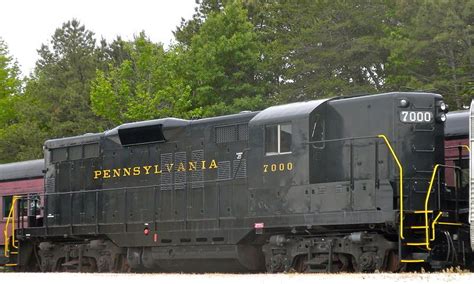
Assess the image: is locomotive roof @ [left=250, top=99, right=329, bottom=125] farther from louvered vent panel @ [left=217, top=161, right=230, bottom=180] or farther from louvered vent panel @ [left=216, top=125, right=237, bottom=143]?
louvered vent panel @ [left=217, top=161, right=230, bottom=180]

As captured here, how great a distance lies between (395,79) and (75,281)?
26.2m

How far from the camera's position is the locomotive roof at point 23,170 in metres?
28.5

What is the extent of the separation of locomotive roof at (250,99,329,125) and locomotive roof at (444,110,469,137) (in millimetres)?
2884

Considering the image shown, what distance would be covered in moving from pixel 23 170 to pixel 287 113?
1321cm

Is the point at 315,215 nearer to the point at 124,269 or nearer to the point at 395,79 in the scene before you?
the point at 124,269

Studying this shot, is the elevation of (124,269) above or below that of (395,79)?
below

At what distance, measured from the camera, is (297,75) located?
45.0 m

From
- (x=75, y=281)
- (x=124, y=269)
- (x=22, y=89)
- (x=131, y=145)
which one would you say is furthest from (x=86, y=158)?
(x=22, y=89)

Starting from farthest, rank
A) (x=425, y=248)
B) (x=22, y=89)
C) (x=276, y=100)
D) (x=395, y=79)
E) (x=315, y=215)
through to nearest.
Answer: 1. (x=22, y=89)
2. (x=276, y=100)
3. (x=395, y=79)
4. (x=315, y=215)
5. (x=425, y=248)

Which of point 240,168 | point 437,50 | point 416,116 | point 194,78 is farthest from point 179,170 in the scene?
point 194,78

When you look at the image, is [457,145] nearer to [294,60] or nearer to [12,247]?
[12,247]

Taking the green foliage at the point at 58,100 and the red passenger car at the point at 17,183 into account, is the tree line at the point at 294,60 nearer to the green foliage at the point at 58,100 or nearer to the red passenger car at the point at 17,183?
the green foliage at the point at 58,100

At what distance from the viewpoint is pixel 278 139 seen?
19.2 metres

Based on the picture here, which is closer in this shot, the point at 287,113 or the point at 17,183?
the point at 287,113
